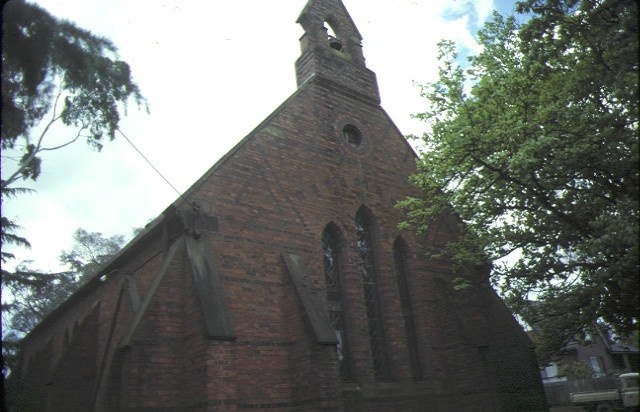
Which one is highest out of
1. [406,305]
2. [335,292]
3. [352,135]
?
[352,135]

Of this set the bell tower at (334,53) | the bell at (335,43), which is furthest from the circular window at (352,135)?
the bell at (335,43)

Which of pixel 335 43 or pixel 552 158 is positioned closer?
pixel 552 158

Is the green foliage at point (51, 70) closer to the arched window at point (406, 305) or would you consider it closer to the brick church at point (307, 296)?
the brick church at point (307, 296)

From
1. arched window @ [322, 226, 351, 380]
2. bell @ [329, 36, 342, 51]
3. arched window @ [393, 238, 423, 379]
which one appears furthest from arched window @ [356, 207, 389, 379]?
bell @ [329, 36, 342, 51]

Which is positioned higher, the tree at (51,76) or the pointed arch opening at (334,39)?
the pointed arch opening at (334,39)

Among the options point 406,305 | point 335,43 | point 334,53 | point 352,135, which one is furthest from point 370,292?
point 335,43

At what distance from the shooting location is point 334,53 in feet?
46.6

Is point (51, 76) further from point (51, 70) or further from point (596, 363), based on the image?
point (596, 363)

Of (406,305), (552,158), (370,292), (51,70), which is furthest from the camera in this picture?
(406,305)

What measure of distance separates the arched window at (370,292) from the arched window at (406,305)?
2.44 ft

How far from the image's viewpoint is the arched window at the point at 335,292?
1041 centimetres

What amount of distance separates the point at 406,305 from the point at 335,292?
6.91 feet

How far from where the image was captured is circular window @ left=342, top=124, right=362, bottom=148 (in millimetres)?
13211

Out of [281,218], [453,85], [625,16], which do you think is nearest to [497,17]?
[453,85]
